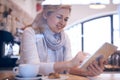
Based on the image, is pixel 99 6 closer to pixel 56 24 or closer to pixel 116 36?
pixel 116 36

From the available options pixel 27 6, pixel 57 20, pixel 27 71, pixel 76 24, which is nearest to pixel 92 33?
pixel 76 24

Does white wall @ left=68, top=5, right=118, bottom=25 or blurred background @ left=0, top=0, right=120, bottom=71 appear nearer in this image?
blurred background @ left=0, top=0, right=120, bottom=71

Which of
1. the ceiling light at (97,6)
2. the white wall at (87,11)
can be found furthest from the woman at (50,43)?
the ceiling light at (97,6)

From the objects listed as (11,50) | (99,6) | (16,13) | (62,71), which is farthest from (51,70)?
(99,6)

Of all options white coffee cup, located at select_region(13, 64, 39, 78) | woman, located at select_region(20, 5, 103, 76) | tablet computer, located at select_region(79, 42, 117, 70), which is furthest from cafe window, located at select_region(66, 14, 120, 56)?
white coffee cup, located at select_region(13, 64, 39, 78)

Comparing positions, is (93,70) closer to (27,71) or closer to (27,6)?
(27,71)

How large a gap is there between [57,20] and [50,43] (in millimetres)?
147

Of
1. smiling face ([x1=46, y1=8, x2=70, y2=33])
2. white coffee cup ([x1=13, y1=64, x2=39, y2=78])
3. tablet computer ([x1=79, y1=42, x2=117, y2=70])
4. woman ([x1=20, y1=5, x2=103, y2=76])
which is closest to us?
white coffee cup ([x1=13, y1=64, x2=39, y2=78])

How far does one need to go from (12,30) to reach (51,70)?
0.45 meters

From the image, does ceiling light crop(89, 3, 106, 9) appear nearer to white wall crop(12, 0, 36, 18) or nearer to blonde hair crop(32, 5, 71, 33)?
blonde hair crop(32, 5, 71, 33)

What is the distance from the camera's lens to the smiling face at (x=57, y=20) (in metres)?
1.31

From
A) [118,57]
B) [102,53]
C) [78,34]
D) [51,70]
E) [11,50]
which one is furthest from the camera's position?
[118,57]

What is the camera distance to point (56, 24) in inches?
51.2

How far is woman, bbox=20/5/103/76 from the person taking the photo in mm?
1162
